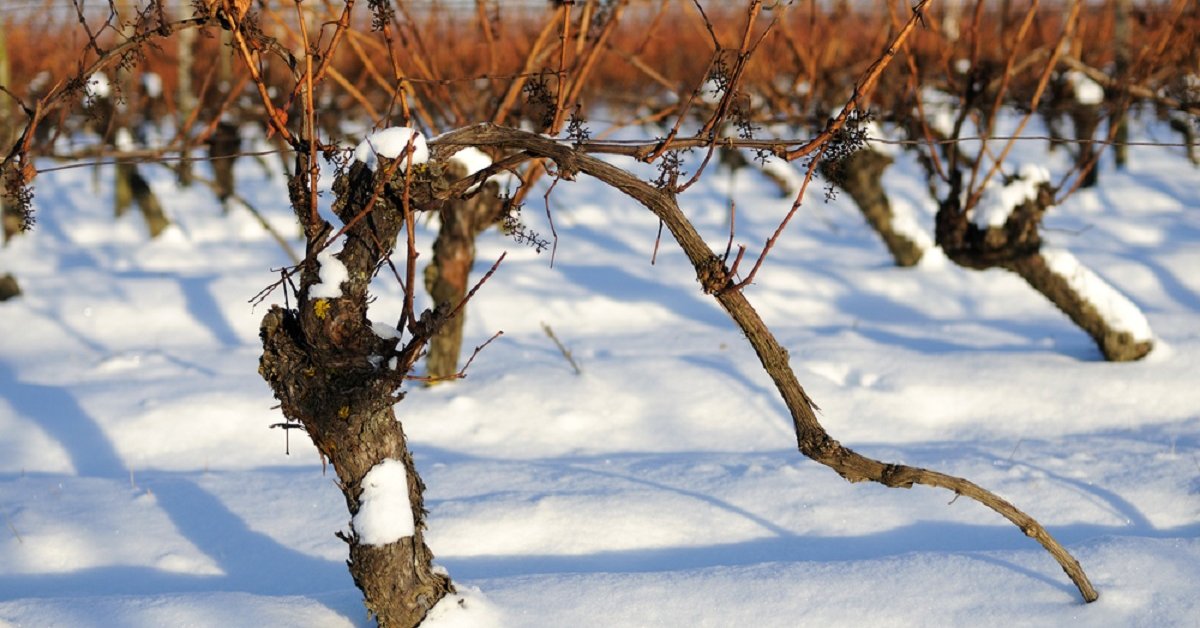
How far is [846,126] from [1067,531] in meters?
1.31

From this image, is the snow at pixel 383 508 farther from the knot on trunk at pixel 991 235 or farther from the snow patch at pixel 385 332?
the knot on trunk at pixel 991 235

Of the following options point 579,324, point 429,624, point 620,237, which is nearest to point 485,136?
point 429,624

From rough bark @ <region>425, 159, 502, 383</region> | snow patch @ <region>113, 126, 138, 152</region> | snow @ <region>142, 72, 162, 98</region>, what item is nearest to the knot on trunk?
rough bark @ <region>425, 159, 502, 383</region>

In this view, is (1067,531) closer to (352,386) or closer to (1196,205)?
(352,386)

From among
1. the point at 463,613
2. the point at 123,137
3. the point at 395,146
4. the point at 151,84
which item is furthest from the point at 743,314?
the point at 123,137

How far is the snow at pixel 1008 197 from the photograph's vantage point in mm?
3891

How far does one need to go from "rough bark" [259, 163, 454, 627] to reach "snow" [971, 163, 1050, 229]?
2.73 m

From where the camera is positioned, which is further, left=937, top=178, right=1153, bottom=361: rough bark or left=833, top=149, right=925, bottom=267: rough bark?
left=833, top=149, right=925, bottom=267: rough bark

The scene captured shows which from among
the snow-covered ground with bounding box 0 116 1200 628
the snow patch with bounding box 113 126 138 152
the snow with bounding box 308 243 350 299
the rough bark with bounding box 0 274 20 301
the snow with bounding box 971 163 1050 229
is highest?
the snow patch with bounding box 113 126 138 152

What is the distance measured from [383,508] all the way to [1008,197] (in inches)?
115

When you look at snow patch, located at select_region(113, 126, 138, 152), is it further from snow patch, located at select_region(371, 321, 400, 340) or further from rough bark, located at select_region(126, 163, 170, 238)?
snow patch, located at select_region(371, 321, 400, 340)

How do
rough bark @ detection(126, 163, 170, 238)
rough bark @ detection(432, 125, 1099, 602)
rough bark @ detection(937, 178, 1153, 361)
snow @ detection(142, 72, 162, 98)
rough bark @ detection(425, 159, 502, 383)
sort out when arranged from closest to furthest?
rough bark @ detection(432, 125, 1099, 602), rough bark @ detection(425, 159, 502, 383), rough bark @ detection(937, 178, 1153, 361), rough bark @ detection(126, 163, 170, 238), snow @ detection(142, 72, 162, 98)

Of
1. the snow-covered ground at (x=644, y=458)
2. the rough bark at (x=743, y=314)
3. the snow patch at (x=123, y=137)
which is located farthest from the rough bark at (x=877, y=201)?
the snow patch at (x=123, y=137)

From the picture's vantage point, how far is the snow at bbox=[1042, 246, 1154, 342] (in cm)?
385
